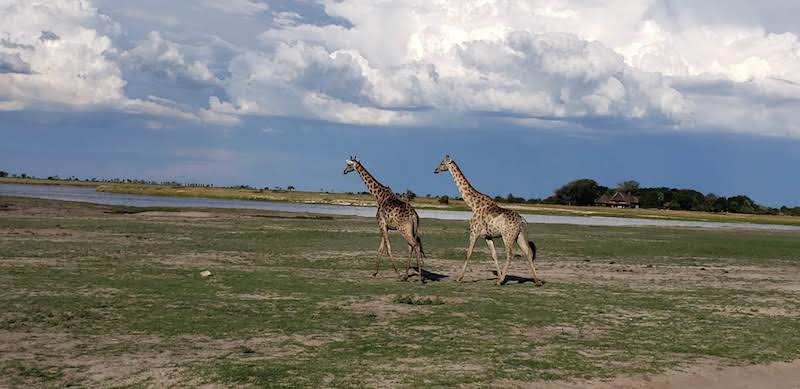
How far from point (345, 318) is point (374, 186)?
Result: 28.4ft

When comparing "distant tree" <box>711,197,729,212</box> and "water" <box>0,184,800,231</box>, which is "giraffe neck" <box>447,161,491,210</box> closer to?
"water" <box>0,184,800,231</box>

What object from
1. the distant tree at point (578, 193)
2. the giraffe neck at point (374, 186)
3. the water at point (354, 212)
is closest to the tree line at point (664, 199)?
the distant tree at point (578, 193)

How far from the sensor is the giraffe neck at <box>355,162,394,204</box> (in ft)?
70.0

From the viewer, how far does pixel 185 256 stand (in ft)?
75.6

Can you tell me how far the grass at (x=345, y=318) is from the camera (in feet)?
32.0

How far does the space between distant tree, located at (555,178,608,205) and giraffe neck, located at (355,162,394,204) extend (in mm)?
130004

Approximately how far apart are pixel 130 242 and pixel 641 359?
20.5m

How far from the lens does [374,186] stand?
21812 millimetres

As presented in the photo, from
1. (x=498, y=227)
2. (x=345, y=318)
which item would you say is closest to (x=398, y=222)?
(x=498, y=227)

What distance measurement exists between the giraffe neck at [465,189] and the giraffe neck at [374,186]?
192 centimetres

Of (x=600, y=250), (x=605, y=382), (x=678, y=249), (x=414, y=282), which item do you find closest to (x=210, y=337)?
(x=605, y=382)

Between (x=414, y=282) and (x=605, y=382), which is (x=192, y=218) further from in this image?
(x=605, y=382)

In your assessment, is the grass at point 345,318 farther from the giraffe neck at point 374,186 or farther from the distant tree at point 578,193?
the distant tree at point 578,193

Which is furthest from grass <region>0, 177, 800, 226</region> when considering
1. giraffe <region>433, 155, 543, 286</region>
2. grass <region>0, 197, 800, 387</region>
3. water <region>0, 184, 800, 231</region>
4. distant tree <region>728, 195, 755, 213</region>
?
giraffe <region>433, 155, 543, 286</region>
